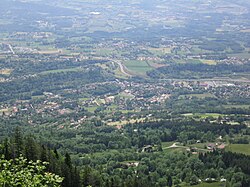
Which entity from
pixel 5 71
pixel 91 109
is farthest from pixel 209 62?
pixel 5 71

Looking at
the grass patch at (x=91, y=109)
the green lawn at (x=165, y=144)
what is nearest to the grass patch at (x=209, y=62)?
the grass patch at (x=91, y=109)

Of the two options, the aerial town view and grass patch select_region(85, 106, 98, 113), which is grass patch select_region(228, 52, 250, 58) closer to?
the aerial town view

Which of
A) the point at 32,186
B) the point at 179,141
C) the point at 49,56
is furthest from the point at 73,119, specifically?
the point at 32,186

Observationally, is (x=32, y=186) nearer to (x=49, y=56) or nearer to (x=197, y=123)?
(x=197, y=123)

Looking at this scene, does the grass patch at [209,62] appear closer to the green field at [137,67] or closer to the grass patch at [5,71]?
the green field at [137,67]

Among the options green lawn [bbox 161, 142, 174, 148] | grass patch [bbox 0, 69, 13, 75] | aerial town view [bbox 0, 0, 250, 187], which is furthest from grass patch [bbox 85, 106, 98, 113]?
grass patch [bbox 0, 69, 13, 75]

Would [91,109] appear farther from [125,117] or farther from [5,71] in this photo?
[5,71]

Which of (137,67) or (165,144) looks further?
(137,67)
